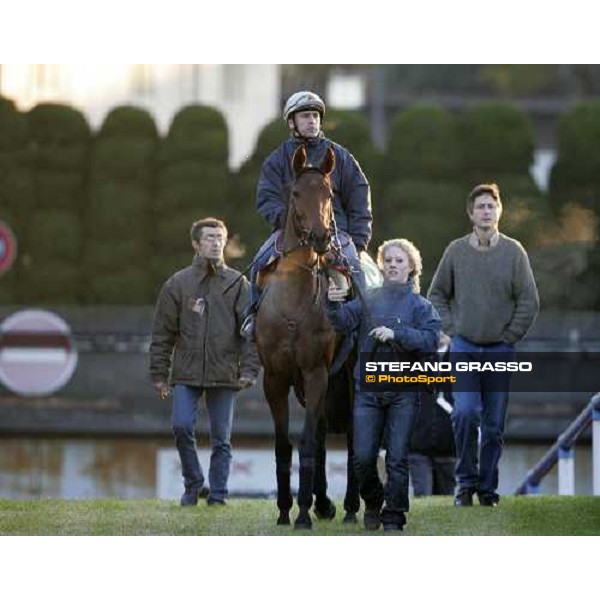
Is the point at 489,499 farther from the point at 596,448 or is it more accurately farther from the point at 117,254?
the point at 117,254

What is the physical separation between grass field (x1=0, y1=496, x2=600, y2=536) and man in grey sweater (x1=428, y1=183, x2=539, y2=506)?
12.2 inches

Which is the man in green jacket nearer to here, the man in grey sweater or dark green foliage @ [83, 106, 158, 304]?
dark green foliage @ [83, 106, 158, 304]

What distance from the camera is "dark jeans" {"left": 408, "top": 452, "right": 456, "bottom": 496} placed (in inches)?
625

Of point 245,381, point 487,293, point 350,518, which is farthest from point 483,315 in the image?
point 245,381

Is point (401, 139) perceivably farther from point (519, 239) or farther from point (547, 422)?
point (547, 422)

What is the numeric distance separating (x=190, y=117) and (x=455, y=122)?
61.5 inches

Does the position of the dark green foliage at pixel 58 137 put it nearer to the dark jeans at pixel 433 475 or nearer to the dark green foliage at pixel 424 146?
the dark green foliage at pixel 424 146

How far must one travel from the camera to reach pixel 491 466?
13.8m

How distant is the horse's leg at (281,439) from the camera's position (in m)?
12.9

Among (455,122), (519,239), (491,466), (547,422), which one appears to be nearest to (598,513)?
(491,466)

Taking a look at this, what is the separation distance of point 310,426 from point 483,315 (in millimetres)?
1342

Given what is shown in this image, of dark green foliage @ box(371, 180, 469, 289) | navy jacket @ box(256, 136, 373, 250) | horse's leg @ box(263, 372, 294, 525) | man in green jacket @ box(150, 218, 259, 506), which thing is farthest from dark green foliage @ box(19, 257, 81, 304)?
dark green foliage @ box(371, 180, 469, 289)

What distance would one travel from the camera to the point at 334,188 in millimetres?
12961

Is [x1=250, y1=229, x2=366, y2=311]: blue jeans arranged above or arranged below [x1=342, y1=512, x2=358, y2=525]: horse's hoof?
above
